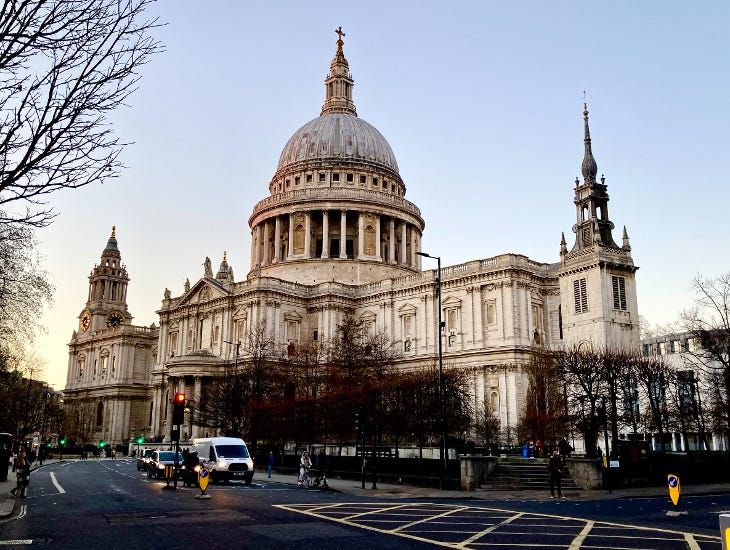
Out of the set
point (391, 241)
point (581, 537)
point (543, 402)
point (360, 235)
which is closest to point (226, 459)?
point (581, 537)

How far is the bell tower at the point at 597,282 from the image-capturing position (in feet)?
179

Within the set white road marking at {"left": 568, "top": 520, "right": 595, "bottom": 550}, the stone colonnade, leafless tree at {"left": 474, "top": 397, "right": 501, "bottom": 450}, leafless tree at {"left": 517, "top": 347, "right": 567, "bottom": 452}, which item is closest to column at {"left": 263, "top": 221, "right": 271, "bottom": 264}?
the stone colonnade

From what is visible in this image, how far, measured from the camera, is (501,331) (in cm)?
6412

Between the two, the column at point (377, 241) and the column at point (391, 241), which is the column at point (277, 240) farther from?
the column at point (391, 241)

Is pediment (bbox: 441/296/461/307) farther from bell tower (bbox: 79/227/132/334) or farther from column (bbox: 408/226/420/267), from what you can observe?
bell tower (bbox: 79/227/132/334)

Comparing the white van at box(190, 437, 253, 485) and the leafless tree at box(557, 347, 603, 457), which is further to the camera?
the leafless tree at box(557, 347, 603, 457)

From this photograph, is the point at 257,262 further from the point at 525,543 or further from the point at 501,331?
the point at 525,543

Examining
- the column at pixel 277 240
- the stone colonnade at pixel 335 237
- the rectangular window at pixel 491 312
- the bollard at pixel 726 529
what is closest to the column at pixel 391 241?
the stone colonnade at pixel 335 237

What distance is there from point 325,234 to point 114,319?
5019 cm

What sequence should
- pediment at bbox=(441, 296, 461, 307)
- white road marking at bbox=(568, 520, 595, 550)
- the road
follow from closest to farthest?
1. white road marking at bbox=(568, 520, 595, 550)
2. the road
3. pediment at bbox=(441, 296, 461, 307)

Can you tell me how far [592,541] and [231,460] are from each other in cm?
2487

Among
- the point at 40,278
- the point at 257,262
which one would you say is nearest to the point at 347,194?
the point at 257,262

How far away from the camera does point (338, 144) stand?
99312mm

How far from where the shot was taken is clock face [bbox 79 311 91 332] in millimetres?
120125
